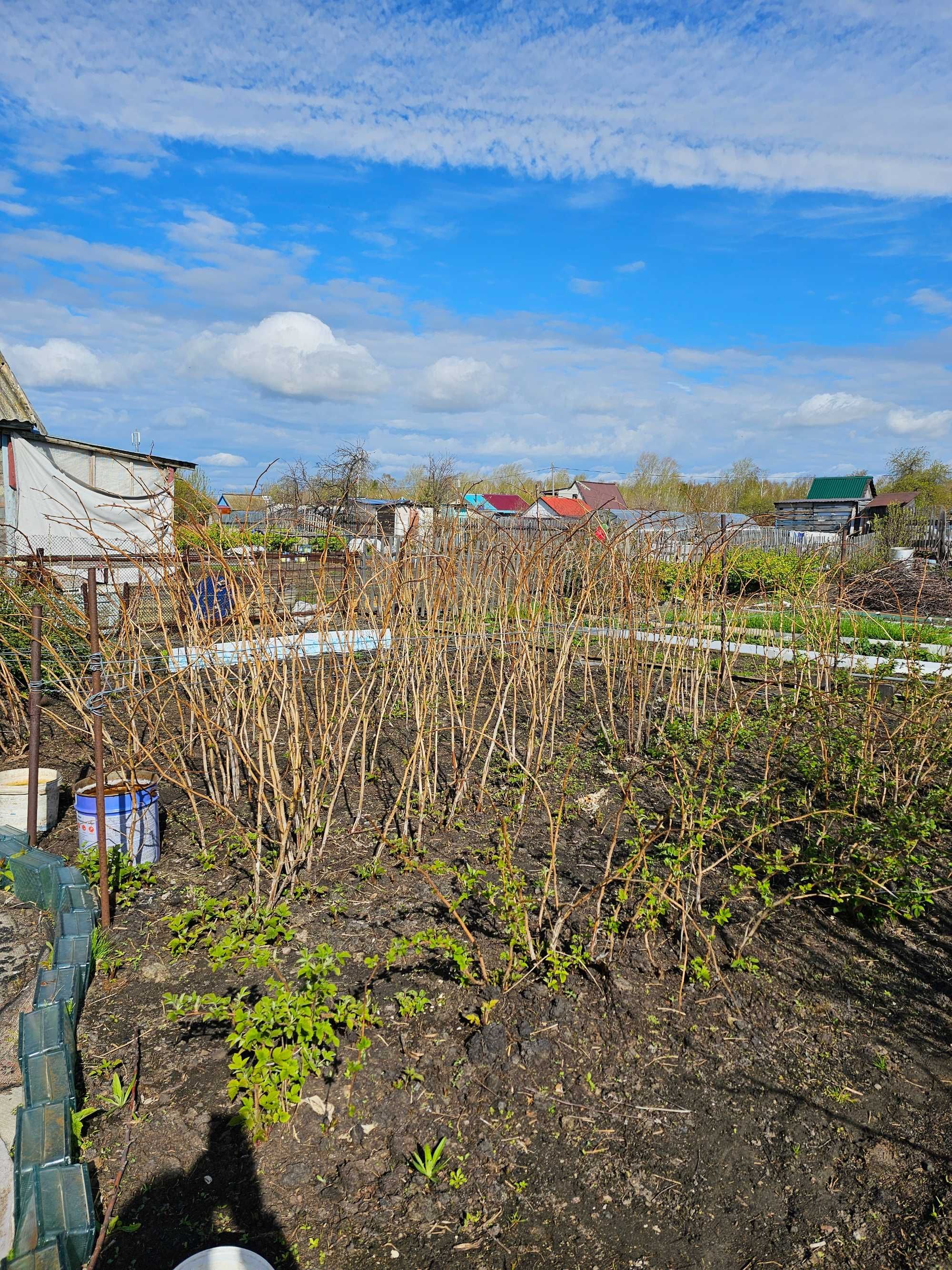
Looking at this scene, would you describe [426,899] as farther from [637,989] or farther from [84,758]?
[84,758]

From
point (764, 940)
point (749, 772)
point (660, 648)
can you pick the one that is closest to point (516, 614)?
point (749, 772)

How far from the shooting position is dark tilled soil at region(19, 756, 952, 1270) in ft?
5.57

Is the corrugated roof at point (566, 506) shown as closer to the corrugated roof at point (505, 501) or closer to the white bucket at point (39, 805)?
the corrugated roof at point (505, 501)

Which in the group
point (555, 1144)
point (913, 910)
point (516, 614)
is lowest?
point (555, 1144)

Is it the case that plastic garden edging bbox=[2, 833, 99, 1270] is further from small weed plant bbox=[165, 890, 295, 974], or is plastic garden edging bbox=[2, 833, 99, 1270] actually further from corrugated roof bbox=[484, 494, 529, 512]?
corrugated roof bbox=[484, 494, 529, 512]

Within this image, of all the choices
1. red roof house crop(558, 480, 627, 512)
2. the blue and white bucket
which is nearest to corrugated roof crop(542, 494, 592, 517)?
red roof house crop(558, 480, 627, 512)

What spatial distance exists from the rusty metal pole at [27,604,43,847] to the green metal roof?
37.9 meters

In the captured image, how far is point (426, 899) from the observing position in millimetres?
2973

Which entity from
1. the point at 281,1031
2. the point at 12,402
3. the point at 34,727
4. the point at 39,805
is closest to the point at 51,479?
the point at 12,402

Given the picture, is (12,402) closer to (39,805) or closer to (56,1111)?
(39,805)

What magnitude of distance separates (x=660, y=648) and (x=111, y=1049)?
22.9 feet

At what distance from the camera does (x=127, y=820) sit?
3.21 metres

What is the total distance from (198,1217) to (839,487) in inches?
1597

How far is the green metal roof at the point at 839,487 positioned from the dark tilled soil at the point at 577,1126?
124 feet
